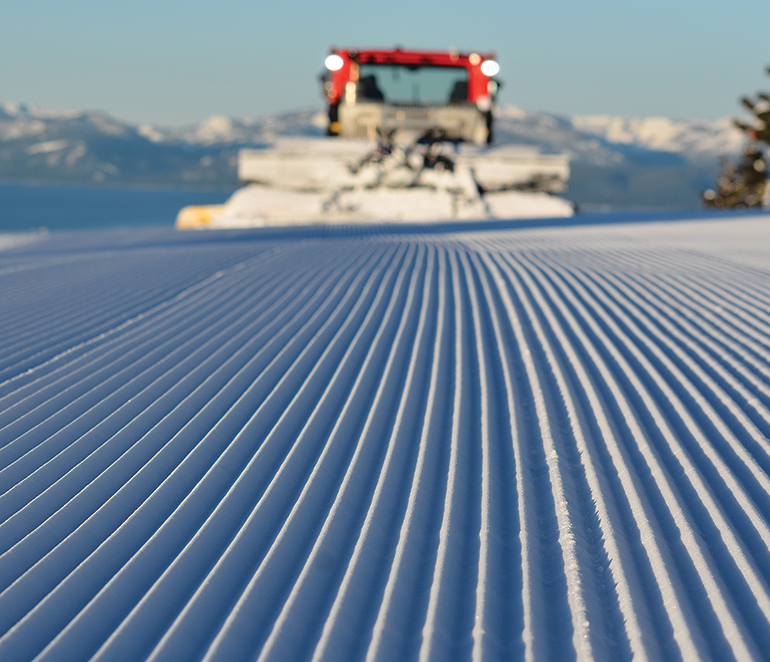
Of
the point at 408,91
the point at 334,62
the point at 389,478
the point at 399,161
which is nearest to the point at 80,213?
the point at 334,62

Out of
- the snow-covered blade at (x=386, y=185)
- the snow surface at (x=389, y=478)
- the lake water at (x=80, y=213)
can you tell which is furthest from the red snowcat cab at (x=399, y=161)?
the lake water at (x=80, y=213)

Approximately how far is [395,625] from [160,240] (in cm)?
1100

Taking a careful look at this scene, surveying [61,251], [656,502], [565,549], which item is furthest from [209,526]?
[61,251]

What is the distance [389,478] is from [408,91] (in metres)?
14.1

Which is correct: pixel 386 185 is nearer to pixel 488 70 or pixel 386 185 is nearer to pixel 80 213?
pixel 488 70

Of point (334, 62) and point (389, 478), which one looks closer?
point (389, 478)

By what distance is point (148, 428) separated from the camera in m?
3.36

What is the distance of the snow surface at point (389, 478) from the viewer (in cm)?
202

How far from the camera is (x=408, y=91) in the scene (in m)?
15.9

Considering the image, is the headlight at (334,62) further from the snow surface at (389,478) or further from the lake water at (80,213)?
the lake water at (80,213)

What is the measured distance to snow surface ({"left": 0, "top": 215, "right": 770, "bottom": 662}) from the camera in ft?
6.61

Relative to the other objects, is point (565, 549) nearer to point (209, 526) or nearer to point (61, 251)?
point (209, 526)

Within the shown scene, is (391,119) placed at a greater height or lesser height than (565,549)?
greater

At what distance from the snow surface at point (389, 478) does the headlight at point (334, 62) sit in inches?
415
